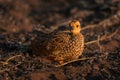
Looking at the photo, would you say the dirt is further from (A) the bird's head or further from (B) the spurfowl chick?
(A) the bird's head

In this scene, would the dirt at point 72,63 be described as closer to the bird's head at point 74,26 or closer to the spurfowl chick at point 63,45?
the spurfowl chick at point 63,45

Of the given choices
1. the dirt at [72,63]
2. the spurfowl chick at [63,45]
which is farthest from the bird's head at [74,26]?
the dirt at [72,63]

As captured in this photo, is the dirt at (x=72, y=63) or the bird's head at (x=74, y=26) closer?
the dirt at (x=72, y=63)

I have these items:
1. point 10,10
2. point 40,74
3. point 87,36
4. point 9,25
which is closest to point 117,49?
point 87,36

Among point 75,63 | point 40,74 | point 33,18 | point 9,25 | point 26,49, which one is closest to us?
point 40,74

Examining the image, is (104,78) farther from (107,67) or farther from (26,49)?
(26,49)
